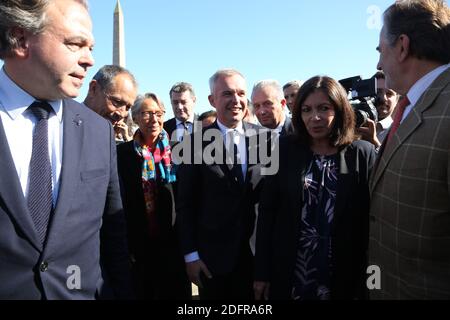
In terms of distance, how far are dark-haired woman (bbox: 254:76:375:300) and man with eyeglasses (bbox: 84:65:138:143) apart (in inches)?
49.9

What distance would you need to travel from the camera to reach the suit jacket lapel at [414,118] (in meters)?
1.52

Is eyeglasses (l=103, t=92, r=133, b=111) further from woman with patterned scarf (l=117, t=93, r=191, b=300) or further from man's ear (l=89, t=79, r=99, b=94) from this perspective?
woman with patterned scarf (l=117, t=93, r=191, b=300)

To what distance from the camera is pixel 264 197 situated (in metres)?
2.24

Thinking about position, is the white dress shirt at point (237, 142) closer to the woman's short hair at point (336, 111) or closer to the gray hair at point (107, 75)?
the woman's short hair at point (336, 111)

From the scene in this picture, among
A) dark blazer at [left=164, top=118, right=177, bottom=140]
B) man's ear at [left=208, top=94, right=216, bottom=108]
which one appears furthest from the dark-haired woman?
dark blazer at [left=164, top=118, right=177, bottom=140]

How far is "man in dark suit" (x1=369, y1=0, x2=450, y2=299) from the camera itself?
143 centimetres

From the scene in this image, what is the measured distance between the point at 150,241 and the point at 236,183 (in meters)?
1.02

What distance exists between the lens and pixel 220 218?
256 cm

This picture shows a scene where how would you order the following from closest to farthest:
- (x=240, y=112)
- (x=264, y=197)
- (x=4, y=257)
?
(x=4, y=257), (x=264, y=197), (x=240, y=112)

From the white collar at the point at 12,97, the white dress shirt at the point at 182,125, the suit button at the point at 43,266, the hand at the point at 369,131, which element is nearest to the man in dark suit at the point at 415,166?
the hand at the point at 369,131

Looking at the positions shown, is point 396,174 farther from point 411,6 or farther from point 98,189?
point 98,189
